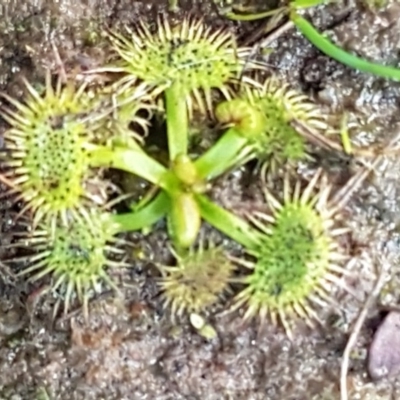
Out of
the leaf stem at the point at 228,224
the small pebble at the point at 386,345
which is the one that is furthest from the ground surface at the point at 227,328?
the leaf stem at the point at 228,224

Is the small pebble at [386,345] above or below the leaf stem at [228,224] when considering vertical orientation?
below

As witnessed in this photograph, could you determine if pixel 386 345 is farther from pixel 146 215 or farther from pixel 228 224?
pixel 146 215

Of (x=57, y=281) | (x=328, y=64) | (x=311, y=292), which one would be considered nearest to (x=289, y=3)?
(x=328, y=64)

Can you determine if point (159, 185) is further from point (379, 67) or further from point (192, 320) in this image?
point (379, 67)

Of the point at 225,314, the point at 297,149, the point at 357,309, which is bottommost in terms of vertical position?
the point at 357,309

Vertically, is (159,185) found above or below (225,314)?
above

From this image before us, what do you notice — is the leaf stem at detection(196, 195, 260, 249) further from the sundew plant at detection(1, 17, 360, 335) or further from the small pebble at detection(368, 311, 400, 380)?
the small pebble at detection(368, 311, 400, 380)

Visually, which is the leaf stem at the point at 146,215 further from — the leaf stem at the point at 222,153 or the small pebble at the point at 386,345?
the small pebble at the point at 386,345
